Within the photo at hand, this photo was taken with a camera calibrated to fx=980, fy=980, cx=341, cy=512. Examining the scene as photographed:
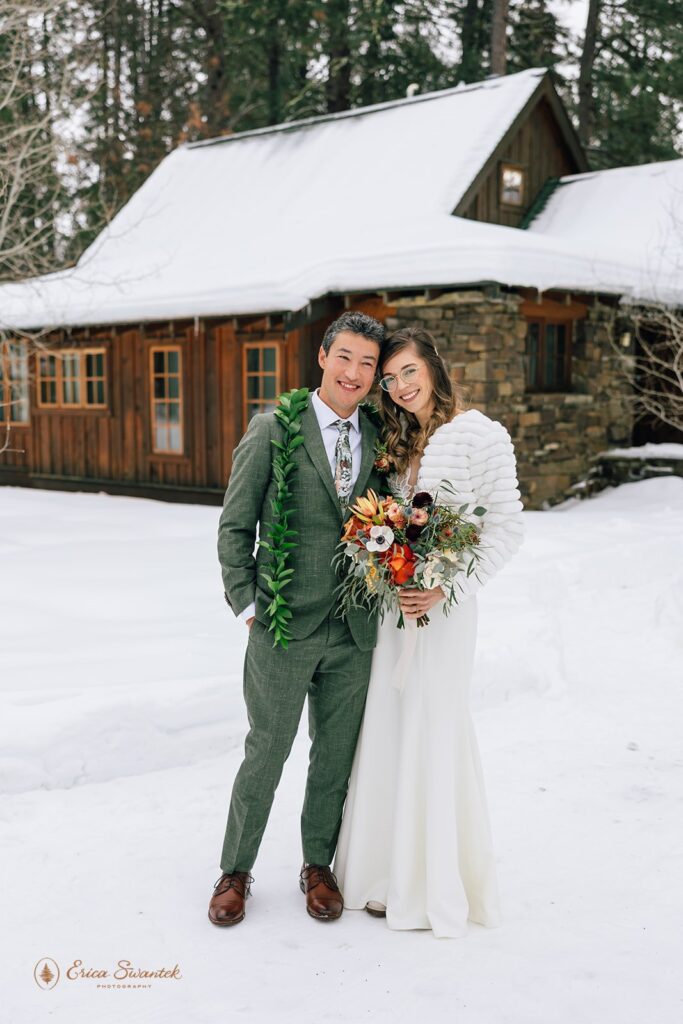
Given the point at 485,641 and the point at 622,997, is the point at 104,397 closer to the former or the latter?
the point at 485,641

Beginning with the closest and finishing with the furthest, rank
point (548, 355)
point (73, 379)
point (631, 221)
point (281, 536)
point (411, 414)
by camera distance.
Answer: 1. point (281, 536)
2. point (411, 414)
3. point (548, 355)
4. point (631, 221)
5. point (73, 379)

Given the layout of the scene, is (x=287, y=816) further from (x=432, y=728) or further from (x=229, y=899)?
(x=432, y=728)

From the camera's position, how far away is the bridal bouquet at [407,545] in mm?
2943

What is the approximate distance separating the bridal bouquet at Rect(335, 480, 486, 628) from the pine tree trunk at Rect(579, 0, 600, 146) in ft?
64.1

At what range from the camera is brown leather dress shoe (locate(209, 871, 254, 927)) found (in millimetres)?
3119

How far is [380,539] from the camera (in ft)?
9.52

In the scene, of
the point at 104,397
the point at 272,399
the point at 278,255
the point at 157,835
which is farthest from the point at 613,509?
the point at 157,835

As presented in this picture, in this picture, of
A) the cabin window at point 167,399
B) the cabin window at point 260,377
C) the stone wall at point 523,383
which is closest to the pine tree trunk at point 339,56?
the cabin window at point 167,399

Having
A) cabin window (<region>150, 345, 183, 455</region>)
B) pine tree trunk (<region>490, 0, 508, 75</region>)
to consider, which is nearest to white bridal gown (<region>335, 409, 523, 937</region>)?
cabin window (<region>150, 345, 183, 455</region>)

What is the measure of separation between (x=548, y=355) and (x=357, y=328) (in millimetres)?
9209

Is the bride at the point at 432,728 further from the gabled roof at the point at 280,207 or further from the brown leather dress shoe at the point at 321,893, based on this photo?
the gabled roof at the point at 280,207

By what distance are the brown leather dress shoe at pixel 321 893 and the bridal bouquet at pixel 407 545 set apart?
0.96 m

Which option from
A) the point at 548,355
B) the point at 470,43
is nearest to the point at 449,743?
the point at 548,355

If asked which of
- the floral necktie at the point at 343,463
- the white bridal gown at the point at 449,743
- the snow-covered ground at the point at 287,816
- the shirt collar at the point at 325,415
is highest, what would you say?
the shirt collar at the point at 325,415
